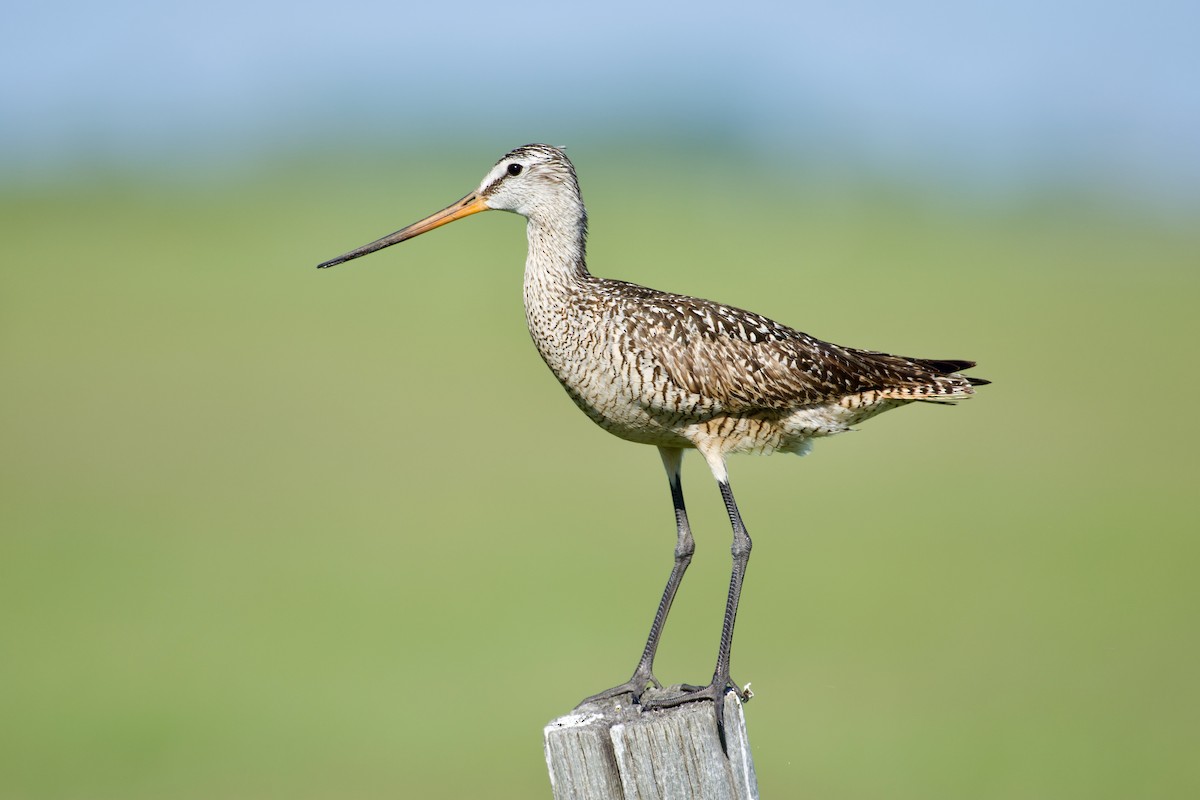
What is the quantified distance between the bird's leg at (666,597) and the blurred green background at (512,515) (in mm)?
8843

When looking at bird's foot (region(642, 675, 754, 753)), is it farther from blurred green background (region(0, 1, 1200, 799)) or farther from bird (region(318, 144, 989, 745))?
blurred green background (region(0, 1, 1200, 799))

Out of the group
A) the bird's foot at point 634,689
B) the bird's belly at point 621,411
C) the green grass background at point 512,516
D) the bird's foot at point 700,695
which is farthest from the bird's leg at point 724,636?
the green grass background at point 512,516

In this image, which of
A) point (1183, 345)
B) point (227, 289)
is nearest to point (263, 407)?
point (227, 289)

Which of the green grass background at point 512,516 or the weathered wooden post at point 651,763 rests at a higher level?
the green grass background at point 512,516

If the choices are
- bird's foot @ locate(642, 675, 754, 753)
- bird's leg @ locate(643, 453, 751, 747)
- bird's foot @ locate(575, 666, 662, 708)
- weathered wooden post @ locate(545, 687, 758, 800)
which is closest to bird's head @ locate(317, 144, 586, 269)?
bird's leg @ locate(643, 453, 751, 747)

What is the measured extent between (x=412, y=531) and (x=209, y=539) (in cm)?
393

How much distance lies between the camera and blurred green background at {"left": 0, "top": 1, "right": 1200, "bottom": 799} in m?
18.6

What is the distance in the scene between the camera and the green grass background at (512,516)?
61.1ft

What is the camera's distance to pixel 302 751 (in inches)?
720

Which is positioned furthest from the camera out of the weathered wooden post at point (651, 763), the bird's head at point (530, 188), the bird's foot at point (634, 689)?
the bird's head at point (530, 188)

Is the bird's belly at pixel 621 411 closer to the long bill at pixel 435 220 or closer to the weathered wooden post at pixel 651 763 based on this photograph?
the long bill at pixel 435 220

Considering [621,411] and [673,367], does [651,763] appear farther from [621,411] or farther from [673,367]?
[673,367]

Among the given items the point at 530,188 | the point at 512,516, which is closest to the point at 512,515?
the point at 512,516

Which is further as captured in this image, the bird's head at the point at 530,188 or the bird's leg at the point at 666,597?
the bird's head at the point at 530,188
